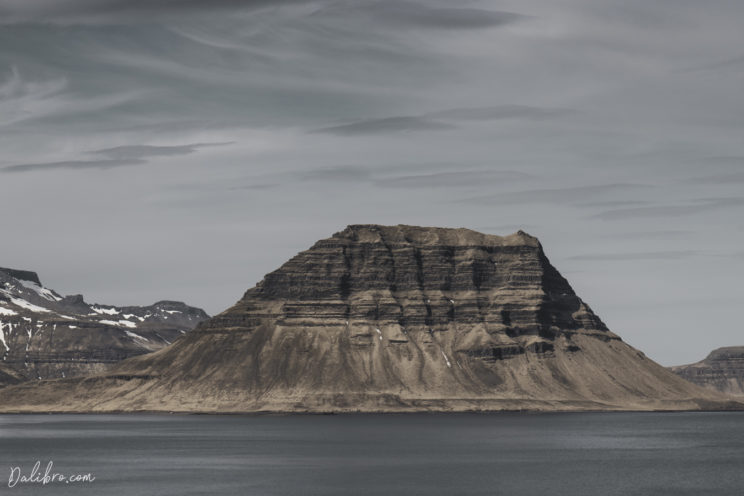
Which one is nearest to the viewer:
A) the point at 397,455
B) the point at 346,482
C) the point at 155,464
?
the point at 346,482

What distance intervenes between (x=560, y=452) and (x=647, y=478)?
44.5 m

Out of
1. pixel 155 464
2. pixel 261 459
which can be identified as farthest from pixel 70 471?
pixel 261 459

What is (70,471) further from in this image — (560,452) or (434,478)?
(560,452)

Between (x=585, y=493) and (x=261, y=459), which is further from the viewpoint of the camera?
(x=261, y=459)

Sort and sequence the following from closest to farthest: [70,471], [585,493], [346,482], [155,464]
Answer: [585,493] → [346,482] → [70,471] → [155,464]

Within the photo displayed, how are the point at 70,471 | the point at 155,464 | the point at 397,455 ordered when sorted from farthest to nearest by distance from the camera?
the point at 397,455
the point at 155,464
the point at 70,471

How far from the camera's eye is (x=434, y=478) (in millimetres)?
151875

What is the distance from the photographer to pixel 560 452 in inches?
7844

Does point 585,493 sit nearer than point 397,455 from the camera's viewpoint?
Yes

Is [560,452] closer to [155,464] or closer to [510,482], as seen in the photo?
[510,482]

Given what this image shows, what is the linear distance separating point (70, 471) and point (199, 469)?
57.5 ft

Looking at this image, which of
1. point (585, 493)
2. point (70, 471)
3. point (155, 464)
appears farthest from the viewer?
point (155, 464)

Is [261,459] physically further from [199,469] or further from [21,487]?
[21,487]

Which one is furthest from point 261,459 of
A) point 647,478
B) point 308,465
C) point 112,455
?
point 647,478
